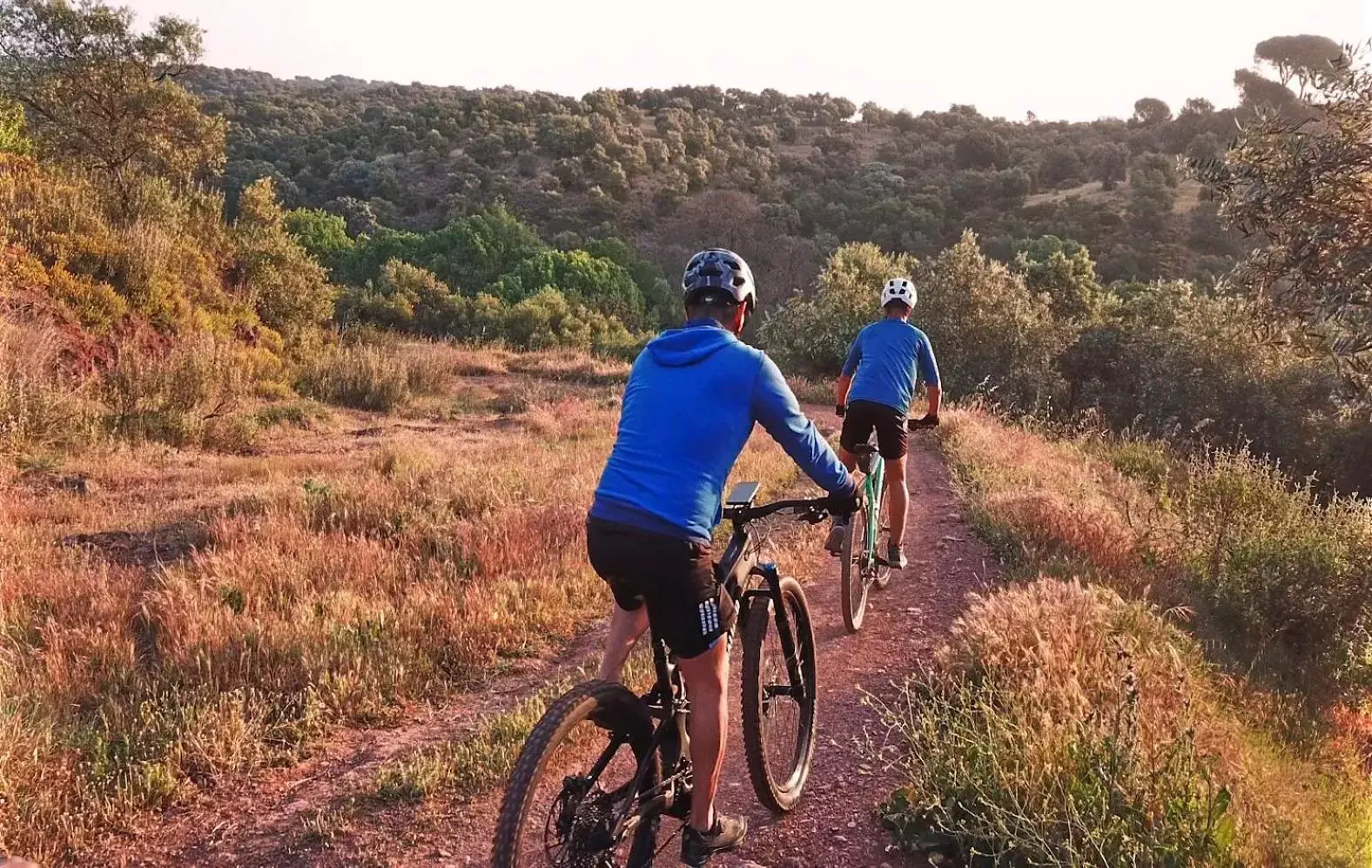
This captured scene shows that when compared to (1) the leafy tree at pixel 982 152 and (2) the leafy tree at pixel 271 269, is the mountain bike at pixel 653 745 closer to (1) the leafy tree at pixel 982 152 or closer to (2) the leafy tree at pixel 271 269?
(2) the leafy tree at pixel 271 269

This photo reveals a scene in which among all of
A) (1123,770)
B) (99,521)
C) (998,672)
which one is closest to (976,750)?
(1123,770)

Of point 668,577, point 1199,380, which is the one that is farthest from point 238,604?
point 1199,380

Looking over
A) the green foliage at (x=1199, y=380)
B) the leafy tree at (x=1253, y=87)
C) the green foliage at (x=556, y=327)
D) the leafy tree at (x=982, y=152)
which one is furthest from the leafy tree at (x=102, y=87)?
the leafy tree at (x=1253, y=87)

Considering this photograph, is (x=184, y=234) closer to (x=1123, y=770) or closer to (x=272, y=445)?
(x=272, y=445)

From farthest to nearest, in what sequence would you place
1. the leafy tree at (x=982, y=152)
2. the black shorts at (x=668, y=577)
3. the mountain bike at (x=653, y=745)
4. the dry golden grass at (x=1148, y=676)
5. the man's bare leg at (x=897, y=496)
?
1. the leafy tree at (x=982, y=152)
2. the man's bare leg at (x=897, y=496)
3. the dry golden grass at (x=1148, y=676)
4. the black shorts at (x=668, y=577)
5. the mountain bike at (x=653, y=745)

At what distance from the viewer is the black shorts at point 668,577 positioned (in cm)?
268

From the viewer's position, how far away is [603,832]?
269 cm

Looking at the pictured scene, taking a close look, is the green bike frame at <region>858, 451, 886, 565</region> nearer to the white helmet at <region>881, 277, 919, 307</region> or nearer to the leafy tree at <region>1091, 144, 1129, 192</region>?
the white helmet at <region>881, 277, 919, 307</region>

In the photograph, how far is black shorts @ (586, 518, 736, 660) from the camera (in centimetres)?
268

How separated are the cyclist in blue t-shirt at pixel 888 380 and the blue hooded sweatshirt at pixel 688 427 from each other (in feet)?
11.2

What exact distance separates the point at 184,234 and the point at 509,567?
13771mm

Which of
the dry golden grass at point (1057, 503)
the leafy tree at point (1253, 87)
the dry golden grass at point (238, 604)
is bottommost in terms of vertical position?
the dry golden grass at point (238, 604)

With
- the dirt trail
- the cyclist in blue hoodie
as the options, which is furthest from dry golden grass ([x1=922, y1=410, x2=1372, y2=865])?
the cyclist in blue hoodie

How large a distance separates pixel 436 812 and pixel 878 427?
4.19 m
